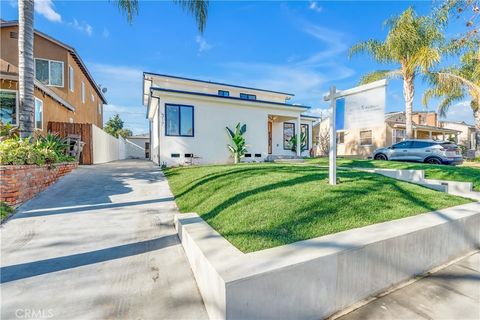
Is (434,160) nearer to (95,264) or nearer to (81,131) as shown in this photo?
(95,264)

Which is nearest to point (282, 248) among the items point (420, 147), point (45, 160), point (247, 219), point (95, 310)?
point (247, 219)

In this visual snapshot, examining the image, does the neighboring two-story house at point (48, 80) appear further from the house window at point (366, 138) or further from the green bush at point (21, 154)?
the house window at point (366, 138)

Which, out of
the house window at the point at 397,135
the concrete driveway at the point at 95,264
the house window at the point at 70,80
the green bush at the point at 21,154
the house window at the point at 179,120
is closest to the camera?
the concrete driveway at the point at 95,264

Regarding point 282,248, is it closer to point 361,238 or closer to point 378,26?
point 361,238

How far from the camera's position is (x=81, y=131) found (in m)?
12.1

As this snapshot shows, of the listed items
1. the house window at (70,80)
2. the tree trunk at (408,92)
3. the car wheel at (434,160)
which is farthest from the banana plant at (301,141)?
the house window at (70,80)

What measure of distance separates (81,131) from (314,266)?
1361 cm

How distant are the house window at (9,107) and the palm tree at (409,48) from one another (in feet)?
65.4

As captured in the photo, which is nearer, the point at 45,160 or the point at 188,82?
the point at 45,160

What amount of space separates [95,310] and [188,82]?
17.1m

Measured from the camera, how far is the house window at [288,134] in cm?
1667

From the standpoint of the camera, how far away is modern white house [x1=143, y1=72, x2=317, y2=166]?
1199cm

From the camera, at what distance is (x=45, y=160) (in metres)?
6.48

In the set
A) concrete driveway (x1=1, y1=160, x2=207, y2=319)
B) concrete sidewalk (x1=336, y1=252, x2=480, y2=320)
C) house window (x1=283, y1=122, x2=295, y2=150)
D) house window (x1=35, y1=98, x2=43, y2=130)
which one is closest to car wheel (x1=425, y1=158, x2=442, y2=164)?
house window (x1=283, y1=122, x2=295, y2=150)
